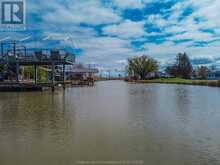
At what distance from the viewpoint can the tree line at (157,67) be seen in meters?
79.2

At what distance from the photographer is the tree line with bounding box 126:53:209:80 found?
79.2m

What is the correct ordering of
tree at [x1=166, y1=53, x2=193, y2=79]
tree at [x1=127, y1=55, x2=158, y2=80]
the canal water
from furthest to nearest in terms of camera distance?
tree at [x1=127, y1=55, x2=158, y2=80] → tree at [x1=166, y1=53, x2=193, y2=79] → the canal water

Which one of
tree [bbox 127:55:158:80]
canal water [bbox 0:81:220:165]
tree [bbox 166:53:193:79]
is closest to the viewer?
canal water [bbox 0:81:220:165]

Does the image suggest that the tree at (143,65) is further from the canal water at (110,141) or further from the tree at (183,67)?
the canal water at (110,141)

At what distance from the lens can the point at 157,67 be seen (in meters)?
84.7

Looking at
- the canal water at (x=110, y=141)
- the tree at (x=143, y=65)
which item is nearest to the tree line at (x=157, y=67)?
the tree at (x=143, y=65)

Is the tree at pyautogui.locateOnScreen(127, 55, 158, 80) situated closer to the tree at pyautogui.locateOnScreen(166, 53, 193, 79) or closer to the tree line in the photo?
the tree line

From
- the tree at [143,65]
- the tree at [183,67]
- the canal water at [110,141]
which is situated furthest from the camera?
the tree at [143,65]

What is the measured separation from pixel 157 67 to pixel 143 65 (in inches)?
219

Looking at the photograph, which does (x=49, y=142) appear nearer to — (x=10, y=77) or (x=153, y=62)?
(x=10, y=77)

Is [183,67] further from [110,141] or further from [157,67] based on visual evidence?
[110,141]

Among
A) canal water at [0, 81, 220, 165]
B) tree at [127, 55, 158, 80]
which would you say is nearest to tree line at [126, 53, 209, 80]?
tree at [127, 55, 158, 80]

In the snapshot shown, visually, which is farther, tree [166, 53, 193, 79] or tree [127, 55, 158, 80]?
tree [127, 55, 158, 80]

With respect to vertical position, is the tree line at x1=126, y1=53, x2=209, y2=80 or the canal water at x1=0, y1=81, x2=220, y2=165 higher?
the tree line at x1=126, y1=53, x2=209, y2=80
